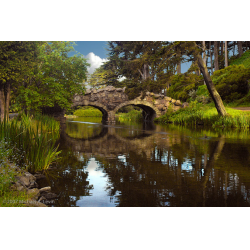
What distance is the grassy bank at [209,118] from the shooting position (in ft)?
55.8

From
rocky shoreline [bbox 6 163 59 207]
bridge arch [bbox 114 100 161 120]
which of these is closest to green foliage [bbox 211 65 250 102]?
bridge arch [bbox 114 100 161 120]

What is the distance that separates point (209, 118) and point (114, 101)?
39.2 ft

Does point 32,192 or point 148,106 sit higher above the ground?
point 148,106

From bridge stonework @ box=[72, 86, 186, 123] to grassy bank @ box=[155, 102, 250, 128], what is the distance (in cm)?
194

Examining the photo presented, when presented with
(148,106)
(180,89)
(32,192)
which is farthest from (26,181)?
(180,89)

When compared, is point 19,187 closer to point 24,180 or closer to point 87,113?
point 24,180

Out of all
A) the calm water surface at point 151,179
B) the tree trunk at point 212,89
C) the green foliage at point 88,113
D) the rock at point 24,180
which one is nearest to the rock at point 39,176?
the calm water surface at point 151,179

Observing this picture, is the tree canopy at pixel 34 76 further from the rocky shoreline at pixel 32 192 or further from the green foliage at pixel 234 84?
the green foliage at pixel 234 84

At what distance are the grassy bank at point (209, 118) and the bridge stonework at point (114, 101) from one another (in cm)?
194

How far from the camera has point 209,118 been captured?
19719 millimetres

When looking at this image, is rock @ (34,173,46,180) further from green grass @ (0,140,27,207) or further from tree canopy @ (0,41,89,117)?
tree canopy @ (0,41,89,117)
